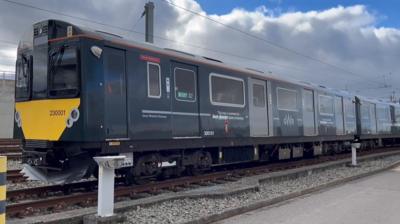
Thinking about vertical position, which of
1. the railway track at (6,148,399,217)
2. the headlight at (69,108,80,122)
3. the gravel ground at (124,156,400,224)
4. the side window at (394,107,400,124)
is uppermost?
the side window at (394,107,400,124)

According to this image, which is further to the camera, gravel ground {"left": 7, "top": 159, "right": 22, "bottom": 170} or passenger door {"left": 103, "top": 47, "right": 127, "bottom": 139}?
gravel ground {"left": 7, "top": 159, "right": 22, "bottom": 170}

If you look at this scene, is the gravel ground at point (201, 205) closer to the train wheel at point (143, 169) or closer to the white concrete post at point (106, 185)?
the white concrete post at point (106, 185)

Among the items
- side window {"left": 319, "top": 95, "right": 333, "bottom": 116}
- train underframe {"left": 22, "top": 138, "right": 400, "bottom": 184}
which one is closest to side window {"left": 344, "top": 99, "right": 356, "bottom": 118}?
side window {"left": 319, "top": 95, "right": 333, "bottom": 116}

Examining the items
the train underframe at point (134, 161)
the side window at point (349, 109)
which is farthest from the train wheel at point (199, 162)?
the side window at point (349, 109)

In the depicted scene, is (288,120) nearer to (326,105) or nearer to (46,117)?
(326,105)

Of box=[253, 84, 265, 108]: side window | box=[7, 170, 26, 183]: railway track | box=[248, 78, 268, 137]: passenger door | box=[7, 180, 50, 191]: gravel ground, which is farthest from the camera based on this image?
box=[253, 84, 265, 108]: side window

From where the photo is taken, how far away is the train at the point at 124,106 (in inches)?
353

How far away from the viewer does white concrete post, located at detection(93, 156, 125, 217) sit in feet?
22.1

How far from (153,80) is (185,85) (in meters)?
1.27

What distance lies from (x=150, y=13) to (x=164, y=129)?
11.7 metres

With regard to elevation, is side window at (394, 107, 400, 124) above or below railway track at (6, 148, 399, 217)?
above

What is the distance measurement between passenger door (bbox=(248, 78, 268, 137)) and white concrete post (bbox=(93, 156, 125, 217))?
7.71 metres

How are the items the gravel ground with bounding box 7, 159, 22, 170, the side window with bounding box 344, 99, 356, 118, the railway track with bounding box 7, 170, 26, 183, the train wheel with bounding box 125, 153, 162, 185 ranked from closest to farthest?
the train wheel with bounding box 125, 153, 162, 185 → the railway track with bounding box 7, 170, 26, 183 → the gravel ground with bounding box 7, 159, 22, 170 → the side window with bounding box 344, 99, 356, 118

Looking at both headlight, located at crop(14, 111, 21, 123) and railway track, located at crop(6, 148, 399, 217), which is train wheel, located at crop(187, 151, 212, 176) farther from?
headlight, located at crop(14, 111, 21, 123)
